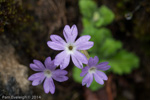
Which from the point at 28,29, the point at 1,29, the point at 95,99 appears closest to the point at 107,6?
the point at 28,29

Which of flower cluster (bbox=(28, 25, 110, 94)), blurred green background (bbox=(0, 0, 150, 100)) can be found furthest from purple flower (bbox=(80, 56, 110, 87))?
blurred green background (bbox=(0, 0, 150, 100))

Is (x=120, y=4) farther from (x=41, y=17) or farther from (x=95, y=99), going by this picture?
(x=95, y=99)

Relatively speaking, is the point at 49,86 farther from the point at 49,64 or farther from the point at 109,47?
the point at 109,47

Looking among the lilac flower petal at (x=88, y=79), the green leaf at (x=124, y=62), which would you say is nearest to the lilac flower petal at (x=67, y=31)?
the lilac flower petal at (x=88, y=79)

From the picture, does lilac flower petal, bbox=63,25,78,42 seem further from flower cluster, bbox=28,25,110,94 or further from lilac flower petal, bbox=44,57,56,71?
lilac flower petal, bbox=44,57,56,71

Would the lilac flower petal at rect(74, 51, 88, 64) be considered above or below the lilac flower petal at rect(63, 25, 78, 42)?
below

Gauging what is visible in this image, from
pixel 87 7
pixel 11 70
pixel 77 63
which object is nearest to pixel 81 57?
pixel 77 63

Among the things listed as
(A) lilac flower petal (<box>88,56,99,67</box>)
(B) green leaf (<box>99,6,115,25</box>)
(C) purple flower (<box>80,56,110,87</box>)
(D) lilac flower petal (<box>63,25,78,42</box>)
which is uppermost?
(B) green leaf (<box>99,6,115,25</box>)

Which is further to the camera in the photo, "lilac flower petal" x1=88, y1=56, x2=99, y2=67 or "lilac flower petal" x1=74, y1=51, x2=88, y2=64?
"lilac flower petal" x1=88, y1=56, x2=99, y2=67
